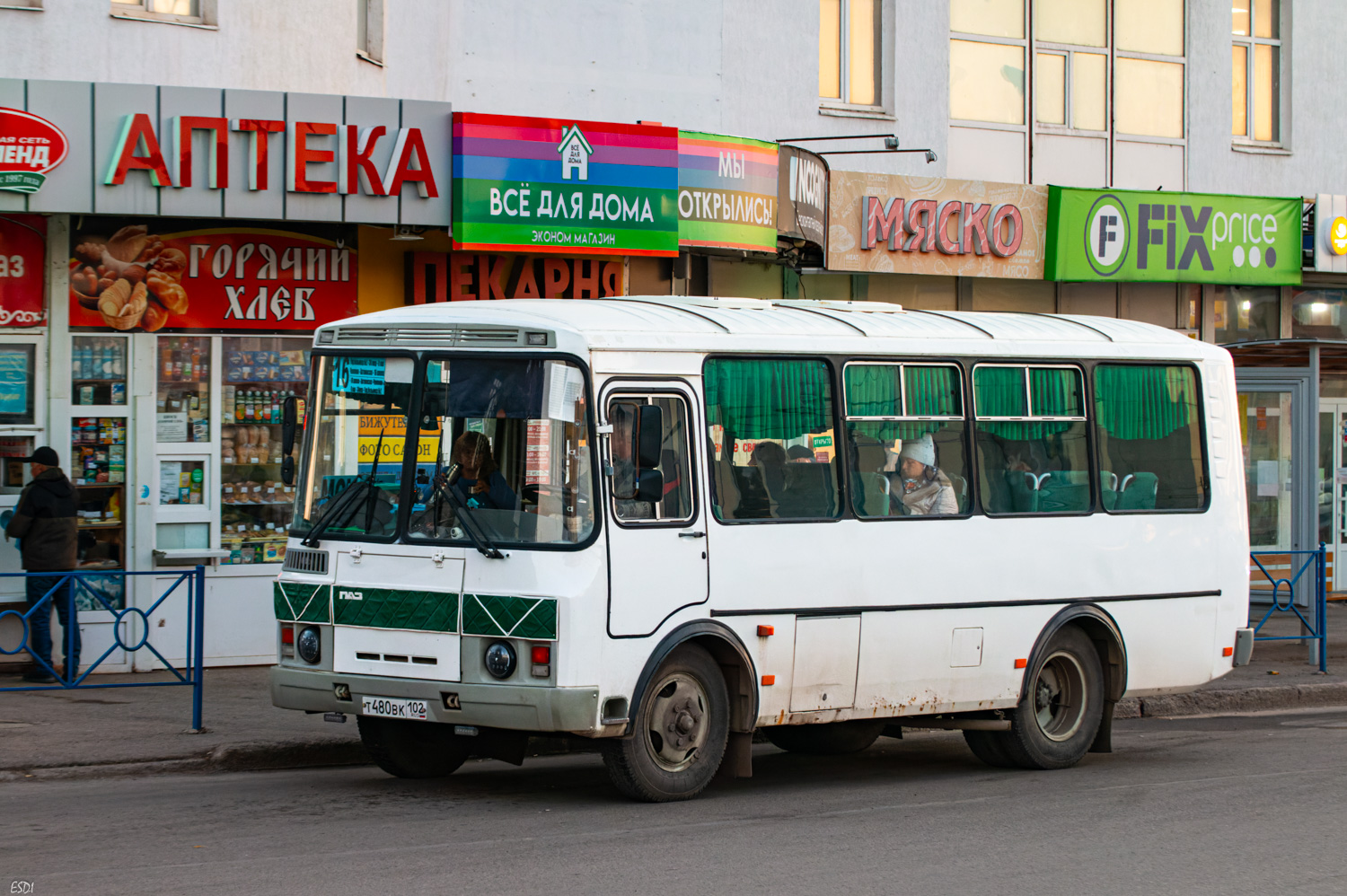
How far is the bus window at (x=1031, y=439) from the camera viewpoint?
1038cm

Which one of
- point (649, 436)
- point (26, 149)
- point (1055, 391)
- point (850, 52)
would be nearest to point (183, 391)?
point (26, 149)

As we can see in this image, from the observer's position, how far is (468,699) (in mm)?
8367

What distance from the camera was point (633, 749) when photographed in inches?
339

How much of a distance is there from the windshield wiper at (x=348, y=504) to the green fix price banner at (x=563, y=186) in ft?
16.8

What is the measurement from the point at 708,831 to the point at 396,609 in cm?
201

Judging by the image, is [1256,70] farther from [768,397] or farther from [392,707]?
[392,707]

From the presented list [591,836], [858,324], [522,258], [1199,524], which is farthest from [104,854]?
[522,258]

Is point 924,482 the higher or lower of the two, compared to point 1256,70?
lower

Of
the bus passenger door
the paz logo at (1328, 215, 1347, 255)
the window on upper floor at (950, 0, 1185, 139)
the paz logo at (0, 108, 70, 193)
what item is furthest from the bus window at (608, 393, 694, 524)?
the paz logo at (1328, 215, 1347, 255)

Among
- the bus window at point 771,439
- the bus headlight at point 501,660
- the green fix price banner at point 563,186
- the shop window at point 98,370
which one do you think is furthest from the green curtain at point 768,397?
the shop window at point 98,370

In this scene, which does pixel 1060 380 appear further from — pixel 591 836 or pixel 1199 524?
pixel 591 836

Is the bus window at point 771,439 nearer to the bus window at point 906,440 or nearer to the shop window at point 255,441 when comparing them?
the bus window at point 906,440

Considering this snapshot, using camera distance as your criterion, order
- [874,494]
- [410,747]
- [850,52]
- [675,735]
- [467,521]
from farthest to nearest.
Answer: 1. [850,52]
2. [874,494]
3. [410,747]
4. [675,735]
5. [467,521]

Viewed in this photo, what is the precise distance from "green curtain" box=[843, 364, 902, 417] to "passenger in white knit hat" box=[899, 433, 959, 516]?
25 centimetres
